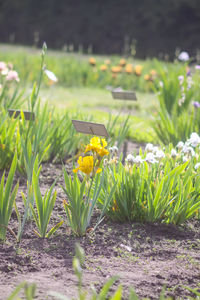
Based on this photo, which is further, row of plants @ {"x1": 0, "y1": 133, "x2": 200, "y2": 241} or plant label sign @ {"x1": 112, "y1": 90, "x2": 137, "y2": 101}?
plant label sign @ {"x1": 112, "y1": 90, "x2": 137, "y2": 101}

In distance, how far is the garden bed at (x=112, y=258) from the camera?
1.89 metres

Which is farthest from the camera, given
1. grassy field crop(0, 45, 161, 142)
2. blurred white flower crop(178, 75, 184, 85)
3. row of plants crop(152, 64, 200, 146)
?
grassy field crop(0, 45, 161, 142)

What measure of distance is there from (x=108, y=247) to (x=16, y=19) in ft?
79.3

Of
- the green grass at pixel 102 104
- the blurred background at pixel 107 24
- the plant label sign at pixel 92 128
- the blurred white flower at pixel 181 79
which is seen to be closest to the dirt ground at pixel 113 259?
the plant label sign at pixel 92 128

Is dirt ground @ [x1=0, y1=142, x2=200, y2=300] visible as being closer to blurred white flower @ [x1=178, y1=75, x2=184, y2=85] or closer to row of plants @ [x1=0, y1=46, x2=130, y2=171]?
row of plants @ [x1=0, y1=46, x2=130, y2=171]

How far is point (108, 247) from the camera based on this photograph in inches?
88.4

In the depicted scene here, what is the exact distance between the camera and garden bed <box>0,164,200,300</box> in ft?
6.21

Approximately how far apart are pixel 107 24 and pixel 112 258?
20.9 m

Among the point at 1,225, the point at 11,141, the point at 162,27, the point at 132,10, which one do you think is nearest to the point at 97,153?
the point at 1,225

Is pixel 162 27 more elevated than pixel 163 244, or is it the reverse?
pixel 162 27

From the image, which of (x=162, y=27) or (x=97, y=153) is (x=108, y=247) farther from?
(x=162, y=27)

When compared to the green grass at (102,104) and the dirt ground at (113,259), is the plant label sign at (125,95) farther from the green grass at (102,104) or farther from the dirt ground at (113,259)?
the dirt ground at (113,259)

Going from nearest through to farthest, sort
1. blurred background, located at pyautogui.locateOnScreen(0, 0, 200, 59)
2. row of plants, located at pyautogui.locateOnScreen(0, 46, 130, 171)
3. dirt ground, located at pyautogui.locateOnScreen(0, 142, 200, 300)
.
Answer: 1. dirt ground, located at pyautogui.locateOnScreen(0, 142, 200, 300)
2. row of plants, located at pyautogui.locateOnScreen(0, 46, 130, 171)
3. blurred background, located at pyautogui.locateOnScreen(0, 0, 200, 59)

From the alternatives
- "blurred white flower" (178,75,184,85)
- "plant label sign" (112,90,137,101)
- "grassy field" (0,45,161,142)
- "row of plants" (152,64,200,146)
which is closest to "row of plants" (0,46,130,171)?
"plant label sign" (112,90,137,101)
